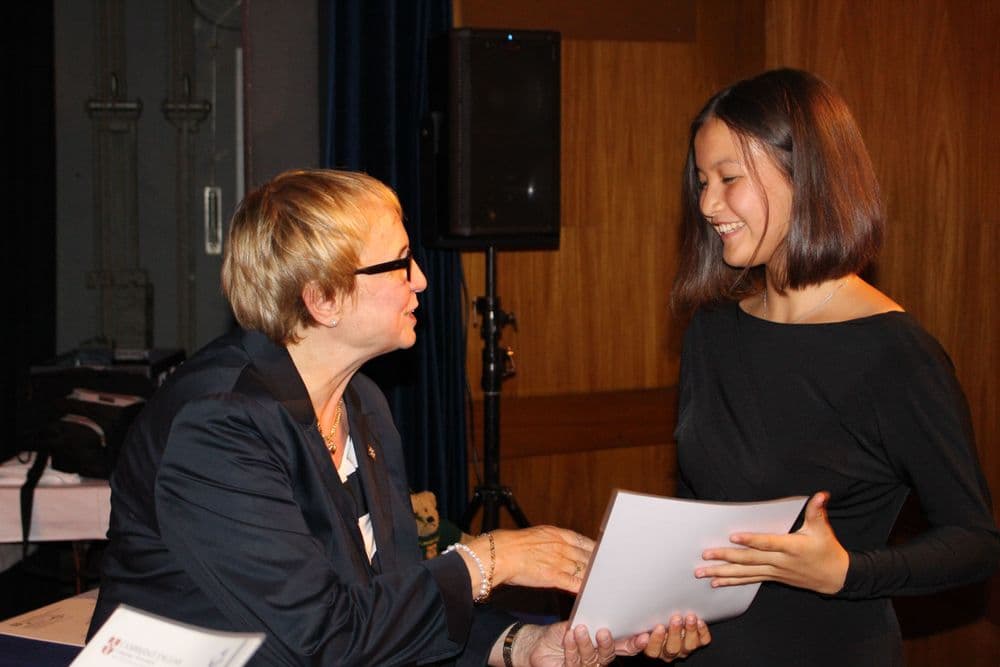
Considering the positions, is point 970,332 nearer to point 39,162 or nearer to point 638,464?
point 638,464

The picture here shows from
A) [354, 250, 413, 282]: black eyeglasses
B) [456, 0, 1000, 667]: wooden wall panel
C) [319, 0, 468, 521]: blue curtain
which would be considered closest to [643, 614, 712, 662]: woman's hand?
[354, 250, 413, 282]: black eyeglasses

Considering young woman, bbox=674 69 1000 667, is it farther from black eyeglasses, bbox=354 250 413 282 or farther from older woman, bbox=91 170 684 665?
black eyeglasses, bbox=354 250 413 282

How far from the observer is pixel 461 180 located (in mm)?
4238

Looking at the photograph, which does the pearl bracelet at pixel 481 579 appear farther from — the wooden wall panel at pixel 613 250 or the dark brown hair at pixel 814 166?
the wooden wall panel at pixel 613 250

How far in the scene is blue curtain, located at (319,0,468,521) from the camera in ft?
14.9

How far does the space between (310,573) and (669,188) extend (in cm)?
387

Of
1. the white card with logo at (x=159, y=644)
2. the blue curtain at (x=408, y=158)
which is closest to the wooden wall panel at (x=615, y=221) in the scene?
the blue curtain at (x=408, y=158)

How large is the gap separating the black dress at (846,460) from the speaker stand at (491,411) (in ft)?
8.33

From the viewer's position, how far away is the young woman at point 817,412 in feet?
5.30

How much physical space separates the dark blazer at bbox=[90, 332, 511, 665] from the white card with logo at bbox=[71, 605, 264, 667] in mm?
336

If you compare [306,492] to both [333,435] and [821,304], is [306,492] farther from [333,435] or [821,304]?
[821,304]

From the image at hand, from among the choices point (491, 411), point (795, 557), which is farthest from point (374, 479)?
point (491, 411)

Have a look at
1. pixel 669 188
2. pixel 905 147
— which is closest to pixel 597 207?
pixel 669 188

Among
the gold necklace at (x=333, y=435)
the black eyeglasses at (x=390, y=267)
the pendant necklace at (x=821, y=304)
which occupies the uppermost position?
the black eyeglasses at (x=390, y=267)
